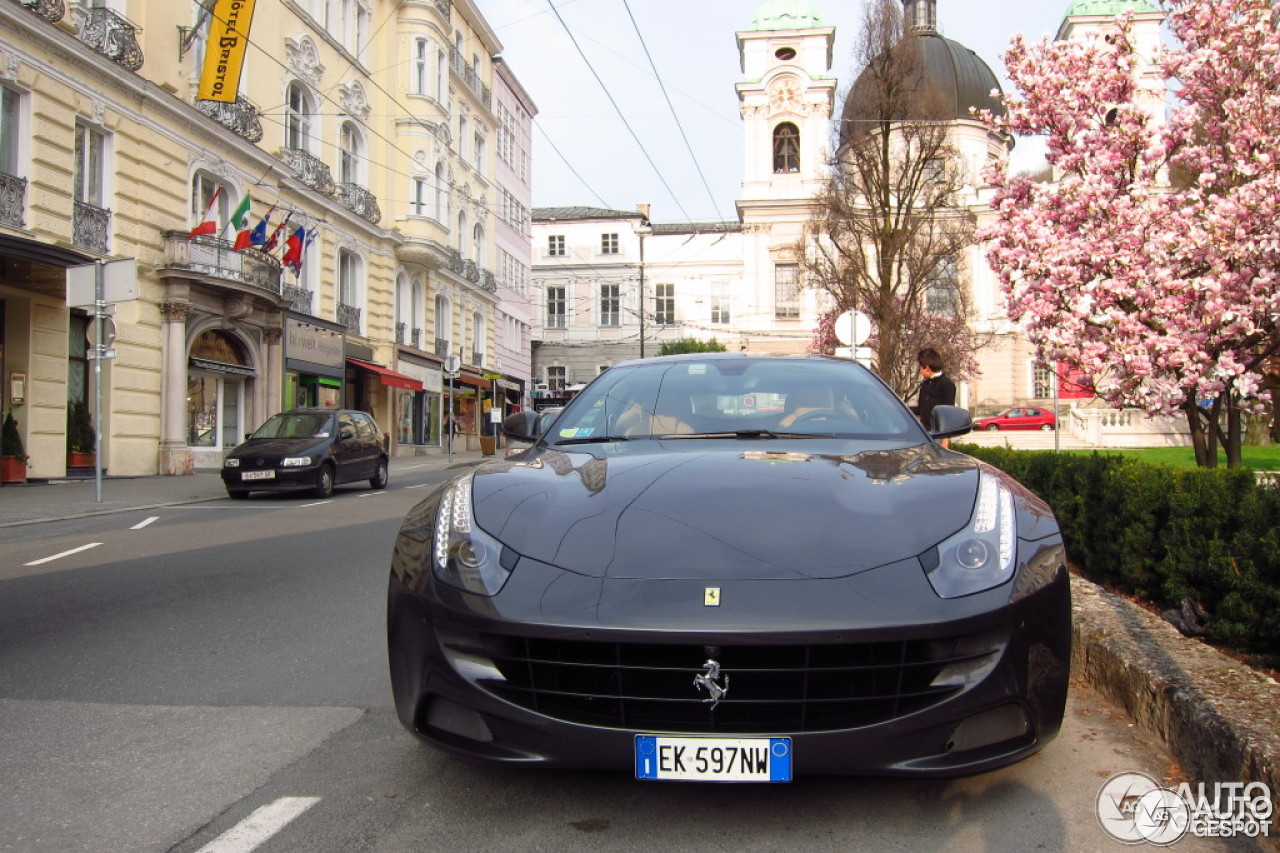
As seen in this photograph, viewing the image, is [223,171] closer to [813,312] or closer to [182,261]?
[182,261]

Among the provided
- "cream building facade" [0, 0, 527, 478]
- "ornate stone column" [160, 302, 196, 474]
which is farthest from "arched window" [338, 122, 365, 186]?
"ornate stone column" [160, 302, 196, 474]

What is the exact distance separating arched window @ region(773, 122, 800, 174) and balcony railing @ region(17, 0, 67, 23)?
4449cm

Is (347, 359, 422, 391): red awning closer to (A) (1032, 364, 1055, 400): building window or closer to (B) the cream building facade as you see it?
(B) the cream building facade

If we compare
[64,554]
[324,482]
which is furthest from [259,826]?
[324,482]

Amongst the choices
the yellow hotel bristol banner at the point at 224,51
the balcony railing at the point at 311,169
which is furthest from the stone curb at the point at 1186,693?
the balcony railing at the point at 311,169

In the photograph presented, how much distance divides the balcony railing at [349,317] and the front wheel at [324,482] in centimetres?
1578

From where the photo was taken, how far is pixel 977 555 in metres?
2.69

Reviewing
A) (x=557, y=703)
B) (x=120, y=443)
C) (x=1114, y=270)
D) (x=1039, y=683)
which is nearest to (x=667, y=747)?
(x=557, y=703)

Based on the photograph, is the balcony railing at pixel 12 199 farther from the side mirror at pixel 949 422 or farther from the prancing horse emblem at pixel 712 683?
the prancing horse emblem at pixel 712 683

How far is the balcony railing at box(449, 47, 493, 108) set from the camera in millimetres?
39438

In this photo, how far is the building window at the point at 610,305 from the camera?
229ft

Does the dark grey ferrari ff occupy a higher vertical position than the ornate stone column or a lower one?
lower

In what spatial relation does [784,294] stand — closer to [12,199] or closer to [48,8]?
[48,8]

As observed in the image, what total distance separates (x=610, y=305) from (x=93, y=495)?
55902 millimetres
